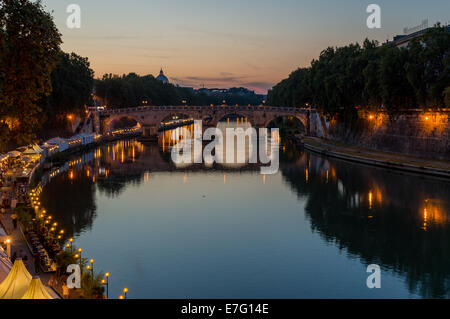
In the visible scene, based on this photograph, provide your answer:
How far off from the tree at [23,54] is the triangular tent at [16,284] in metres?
9.49

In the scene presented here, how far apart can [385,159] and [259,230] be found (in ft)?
90.4

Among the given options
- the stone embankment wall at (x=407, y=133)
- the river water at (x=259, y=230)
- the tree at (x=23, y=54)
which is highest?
the tree at (x=23, y=54)

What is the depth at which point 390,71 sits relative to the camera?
52719 mm

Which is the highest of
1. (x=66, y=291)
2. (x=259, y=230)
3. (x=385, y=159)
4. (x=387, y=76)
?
(x=387, y=76)

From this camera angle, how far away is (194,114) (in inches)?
3905

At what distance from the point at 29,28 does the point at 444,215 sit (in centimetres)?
2690

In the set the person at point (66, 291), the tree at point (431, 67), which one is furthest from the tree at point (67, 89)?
the person at point (66, 291)

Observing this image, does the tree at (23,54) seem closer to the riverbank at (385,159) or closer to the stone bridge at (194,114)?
the riverbank at (385,159)

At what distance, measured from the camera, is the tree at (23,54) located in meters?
20.4

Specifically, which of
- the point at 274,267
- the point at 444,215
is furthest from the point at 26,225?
the point at 444,215

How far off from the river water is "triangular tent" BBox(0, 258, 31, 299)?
23.7ft

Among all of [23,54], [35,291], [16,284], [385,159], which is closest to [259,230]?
[23,54]

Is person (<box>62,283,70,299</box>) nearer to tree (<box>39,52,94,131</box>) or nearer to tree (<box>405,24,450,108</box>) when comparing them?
tree (<box>405,24,450,108</box>)

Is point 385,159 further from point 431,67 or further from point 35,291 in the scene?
point 35,291
